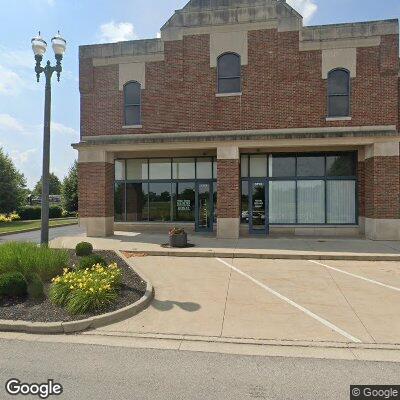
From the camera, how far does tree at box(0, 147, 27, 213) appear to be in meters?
29.9

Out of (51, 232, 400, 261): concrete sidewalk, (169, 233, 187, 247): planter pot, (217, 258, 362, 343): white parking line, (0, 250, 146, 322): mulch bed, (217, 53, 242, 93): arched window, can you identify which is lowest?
(217, 258, 362, 343): white parking line

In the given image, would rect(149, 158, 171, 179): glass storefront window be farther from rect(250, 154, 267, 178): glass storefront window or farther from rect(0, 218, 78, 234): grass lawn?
rect(0, 218, 78, 234): grass lawn

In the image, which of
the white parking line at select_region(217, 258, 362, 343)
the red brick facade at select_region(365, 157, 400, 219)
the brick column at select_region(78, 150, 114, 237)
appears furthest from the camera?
the brick column at select_region(78, 150, 114, 237)

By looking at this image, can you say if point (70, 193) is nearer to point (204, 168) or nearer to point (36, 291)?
point (204, 168)

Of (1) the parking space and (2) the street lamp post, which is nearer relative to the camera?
(1) the parking space

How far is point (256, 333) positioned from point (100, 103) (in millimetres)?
15083

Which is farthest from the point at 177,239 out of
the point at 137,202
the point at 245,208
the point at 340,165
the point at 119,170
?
the point at 340,165

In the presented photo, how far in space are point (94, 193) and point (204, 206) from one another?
564cm

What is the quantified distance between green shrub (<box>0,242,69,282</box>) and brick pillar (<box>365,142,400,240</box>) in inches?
495

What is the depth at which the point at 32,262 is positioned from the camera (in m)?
8.05

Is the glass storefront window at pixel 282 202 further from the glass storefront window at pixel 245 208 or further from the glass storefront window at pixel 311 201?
the glass storefront window at pixel 245 208

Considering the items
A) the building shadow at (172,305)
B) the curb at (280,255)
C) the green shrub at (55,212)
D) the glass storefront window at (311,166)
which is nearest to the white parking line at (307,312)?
the building shadow at (172,305)

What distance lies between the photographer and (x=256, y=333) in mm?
5586

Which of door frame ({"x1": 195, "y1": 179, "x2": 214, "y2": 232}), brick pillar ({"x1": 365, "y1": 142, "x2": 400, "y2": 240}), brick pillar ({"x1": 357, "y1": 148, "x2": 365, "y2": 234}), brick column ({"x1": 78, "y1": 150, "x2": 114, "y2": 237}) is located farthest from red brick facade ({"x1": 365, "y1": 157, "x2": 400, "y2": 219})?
brick column ({"x1": 78, "y1": 150, "x2": 114, "y2": 237})
